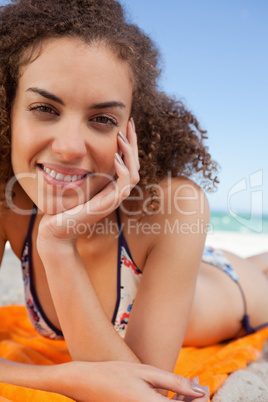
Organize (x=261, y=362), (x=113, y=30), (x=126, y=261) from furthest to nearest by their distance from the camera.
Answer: (x=261, y=362), (x=126, y=261), (x=113, y=30)

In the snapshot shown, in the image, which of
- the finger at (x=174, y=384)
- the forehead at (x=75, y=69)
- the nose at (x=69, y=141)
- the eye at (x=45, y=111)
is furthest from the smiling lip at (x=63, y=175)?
the finger at (x=174, y=384)

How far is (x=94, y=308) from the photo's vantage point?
1700 mm

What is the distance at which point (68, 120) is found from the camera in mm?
1725

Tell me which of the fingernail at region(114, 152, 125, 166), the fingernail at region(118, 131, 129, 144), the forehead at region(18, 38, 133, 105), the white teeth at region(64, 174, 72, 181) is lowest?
the white teeth at region(64, 174, 72, 181)

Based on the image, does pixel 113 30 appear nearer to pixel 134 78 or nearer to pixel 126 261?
pixel 134 78

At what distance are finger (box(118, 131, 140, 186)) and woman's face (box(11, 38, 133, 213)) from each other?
32 mm

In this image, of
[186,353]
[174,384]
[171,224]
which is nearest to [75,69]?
[171,224]

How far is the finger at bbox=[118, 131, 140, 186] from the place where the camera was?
6.30ft

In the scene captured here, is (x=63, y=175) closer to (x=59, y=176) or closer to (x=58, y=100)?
(x=59, y=176)

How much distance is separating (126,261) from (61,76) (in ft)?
3.54

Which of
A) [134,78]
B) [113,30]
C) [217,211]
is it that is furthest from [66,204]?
[217,211]

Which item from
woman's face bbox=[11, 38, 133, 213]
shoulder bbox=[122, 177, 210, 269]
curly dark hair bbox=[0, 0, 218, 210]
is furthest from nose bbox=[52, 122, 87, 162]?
shoulder bbox=[122, 177, 210, 269]

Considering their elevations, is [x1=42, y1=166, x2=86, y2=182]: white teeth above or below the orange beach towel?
above

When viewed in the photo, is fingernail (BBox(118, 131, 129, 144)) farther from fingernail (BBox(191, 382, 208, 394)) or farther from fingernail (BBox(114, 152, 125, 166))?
fingernail (BBox(191, 382, 208, 394))
